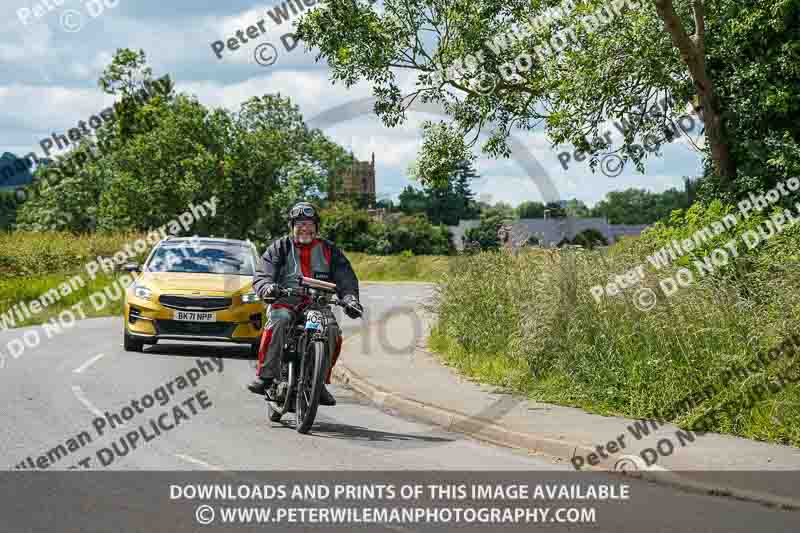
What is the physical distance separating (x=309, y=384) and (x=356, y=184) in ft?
255

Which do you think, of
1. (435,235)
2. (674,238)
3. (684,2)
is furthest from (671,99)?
(435,235)

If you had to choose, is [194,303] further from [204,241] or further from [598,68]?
[598,68]

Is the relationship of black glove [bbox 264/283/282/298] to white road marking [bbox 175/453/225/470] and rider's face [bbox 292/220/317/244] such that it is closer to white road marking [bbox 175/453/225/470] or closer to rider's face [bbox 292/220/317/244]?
rider's face [bbox 292/220/317/244]

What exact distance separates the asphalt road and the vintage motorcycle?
0.85 feet

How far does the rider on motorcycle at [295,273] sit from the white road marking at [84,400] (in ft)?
6.61

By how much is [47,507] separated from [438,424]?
4943mm

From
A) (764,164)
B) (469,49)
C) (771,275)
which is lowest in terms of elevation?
(771,275)

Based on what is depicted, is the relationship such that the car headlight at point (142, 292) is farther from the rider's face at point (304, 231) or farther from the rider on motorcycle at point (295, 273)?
the rider's face at point (304, 231)

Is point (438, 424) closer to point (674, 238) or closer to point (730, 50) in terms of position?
point (674, 238)

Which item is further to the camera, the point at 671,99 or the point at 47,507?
the point at 671,99

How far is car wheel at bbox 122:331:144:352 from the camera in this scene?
17062 mm

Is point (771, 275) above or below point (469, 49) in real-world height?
below

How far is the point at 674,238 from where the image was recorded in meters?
14.3

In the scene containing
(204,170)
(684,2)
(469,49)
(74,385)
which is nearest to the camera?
(74,385)
